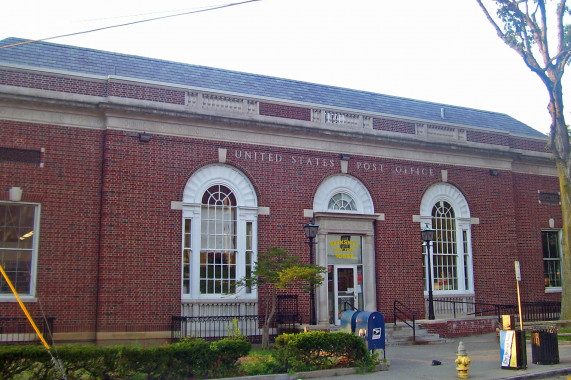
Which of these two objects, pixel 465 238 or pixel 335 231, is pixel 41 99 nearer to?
pixel 335 231

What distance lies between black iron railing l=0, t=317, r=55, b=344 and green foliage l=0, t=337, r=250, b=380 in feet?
16.9

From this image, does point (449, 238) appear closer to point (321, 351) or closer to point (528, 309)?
point (528, 309)

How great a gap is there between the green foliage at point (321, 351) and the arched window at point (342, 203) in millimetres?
8154

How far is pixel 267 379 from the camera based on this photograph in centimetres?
1277

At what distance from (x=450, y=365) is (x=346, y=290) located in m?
6.89

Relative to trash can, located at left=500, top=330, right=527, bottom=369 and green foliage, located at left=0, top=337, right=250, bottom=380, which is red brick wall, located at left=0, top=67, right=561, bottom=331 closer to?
green foliage, located at left=0, top=337, right=250, bottom=380

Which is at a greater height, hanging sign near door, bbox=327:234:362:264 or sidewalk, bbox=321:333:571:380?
hanging sign near door, bbox=327:234:362:264

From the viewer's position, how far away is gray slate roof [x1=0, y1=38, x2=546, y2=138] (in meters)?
20.3

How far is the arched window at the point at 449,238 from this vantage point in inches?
927

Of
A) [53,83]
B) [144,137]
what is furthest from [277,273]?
[53,83]

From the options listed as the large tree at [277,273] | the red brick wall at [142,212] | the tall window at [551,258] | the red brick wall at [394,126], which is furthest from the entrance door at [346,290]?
the tall window at [551,258]

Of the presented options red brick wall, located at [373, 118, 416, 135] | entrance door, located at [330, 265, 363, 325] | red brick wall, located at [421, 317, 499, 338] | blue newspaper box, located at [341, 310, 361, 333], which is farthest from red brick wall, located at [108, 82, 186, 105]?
red brick wall, located at [421, 317, 499, 338]

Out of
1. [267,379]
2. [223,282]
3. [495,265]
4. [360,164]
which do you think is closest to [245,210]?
[223,282]

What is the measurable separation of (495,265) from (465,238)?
1675mm
